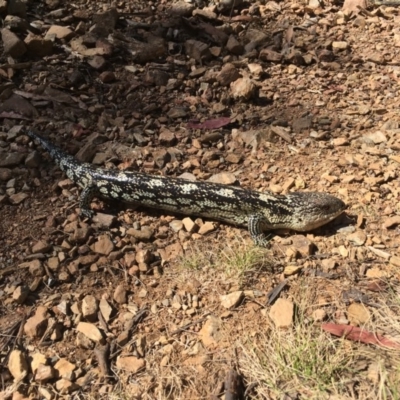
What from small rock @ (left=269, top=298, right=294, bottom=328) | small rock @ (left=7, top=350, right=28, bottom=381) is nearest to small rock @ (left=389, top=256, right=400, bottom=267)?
small rock @ (left=269, top=298, right=294, bottom=328)

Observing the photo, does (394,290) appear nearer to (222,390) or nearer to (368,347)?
(368,347)

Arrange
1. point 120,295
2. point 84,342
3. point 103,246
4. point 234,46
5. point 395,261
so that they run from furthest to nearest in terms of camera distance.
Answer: point 234,46 < point 103,246 < point 395,261 < point 120,295 < point 84,342

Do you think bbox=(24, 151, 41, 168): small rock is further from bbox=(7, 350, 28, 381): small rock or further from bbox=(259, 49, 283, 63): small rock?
bbox=(259, 49, 283, 63): small rock

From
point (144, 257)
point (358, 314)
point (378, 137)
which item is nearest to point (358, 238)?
point (358, 314)

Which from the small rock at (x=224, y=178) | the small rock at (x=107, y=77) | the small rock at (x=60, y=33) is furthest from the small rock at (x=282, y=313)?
the small rock at (x=60, y=33)

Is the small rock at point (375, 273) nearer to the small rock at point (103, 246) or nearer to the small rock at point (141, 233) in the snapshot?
the small rock at point (141, 233)

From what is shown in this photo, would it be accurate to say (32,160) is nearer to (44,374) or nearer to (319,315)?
(44,374)
